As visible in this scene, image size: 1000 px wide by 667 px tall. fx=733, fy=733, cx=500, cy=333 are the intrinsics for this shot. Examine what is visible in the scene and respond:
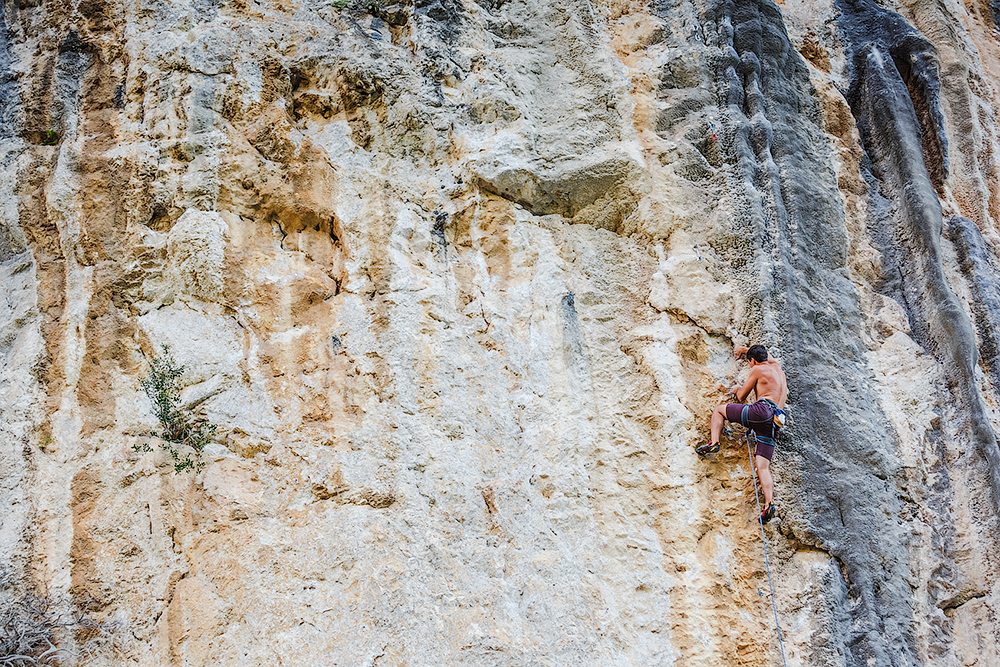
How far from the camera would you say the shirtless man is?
15.1 feet

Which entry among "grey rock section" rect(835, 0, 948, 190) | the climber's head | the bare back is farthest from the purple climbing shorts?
"grey rock section" rect(835, 0, 948, 190)

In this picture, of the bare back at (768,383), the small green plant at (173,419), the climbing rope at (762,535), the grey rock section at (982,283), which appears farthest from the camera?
the grey rock section at (982,283)

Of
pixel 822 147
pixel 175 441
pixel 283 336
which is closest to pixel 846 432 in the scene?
pixel 822 147

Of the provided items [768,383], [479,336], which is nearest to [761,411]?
[768,383]

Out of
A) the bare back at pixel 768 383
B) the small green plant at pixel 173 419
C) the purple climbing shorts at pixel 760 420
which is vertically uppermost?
the bare back at pixel 768 383

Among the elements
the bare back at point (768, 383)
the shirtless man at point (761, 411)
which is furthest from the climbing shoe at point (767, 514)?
the bare back at point (768, 383)

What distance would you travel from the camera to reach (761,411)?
4594 millimetres

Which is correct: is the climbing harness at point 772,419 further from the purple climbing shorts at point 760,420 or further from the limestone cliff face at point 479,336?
the limestone cliff face at point 479,336

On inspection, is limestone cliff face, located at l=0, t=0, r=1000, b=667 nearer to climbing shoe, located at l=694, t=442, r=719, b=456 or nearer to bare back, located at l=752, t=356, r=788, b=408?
climbing shoe, located at l=694, t=442, r=719, b=456

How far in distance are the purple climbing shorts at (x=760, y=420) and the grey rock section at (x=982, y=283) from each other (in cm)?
236

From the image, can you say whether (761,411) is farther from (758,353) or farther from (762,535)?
(762,535)

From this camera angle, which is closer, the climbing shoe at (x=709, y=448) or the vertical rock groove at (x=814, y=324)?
the vertical rock groove at (x=814, y=324)

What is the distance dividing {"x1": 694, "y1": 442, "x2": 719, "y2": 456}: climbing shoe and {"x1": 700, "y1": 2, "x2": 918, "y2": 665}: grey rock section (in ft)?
1.51

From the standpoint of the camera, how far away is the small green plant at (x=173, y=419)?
4.48 meters
